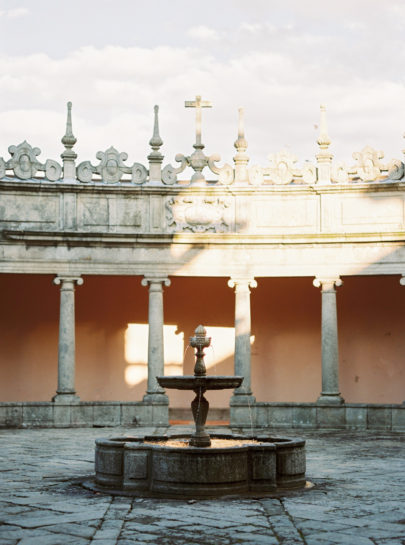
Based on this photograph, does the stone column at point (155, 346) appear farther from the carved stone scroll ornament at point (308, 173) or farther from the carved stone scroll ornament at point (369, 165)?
the carved stone scroll ornament at point (369, 165)

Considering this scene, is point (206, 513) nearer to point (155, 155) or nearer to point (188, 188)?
point (188, 188)

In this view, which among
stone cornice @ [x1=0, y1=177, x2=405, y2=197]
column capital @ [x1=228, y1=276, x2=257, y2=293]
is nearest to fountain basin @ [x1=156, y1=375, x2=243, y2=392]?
column capital @ [x1=228, y1=276, x2=257, y2=293]

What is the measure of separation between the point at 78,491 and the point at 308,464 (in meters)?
4.84

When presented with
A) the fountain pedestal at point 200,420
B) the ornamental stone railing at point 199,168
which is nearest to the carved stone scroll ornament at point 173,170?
the ornamental stone railing at point 199,168

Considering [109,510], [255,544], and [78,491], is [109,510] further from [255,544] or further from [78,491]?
[255,544]

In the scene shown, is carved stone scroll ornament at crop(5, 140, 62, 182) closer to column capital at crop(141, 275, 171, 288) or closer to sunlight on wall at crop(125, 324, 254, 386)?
column capital at crop(141, 275, 171, 288)

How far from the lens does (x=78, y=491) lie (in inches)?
496

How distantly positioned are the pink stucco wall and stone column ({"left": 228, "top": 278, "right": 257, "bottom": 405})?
3379 mm

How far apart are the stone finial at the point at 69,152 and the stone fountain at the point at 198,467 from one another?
12849 millimetres

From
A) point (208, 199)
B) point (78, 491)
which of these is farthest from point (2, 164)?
point (78, 491)

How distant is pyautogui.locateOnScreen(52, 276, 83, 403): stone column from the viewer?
80.3 ft

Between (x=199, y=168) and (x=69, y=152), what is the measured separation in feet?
11.8

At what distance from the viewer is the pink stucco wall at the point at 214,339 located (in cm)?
2775

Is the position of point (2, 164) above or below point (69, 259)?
above
